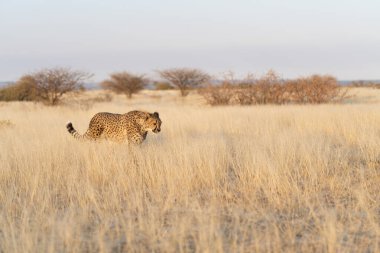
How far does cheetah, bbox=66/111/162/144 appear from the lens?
6.16m

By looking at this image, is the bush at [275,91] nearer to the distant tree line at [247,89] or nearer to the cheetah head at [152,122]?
the distant tree line at [247,89]

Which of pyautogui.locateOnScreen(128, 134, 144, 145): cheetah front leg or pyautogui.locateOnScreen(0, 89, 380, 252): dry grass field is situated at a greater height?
pyautogui.locateOnScreen(128, 134, 144, 145): cheetah front leg

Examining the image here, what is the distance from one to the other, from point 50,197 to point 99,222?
813 millimetres

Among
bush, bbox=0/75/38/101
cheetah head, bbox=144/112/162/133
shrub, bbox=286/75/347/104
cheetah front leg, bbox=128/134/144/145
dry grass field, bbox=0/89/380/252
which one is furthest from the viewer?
bush, bbox=0/75/38/101

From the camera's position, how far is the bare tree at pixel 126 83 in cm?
3709

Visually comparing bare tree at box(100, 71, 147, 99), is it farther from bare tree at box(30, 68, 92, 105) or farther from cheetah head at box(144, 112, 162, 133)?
cheetah head at box(144, 112, 162, 133)

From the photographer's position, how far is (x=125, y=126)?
6379mm

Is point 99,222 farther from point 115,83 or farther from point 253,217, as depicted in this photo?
point 115,83

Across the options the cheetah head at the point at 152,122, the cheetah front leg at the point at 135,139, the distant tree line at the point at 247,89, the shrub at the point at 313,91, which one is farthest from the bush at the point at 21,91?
the cheetah head at the point at 152,122

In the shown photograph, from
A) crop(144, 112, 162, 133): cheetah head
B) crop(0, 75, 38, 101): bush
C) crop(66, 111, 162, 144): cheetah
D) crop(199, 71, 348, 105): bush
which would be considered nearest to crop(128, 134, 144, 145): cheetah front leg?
crop(66, 111, 162, 144): cheetah

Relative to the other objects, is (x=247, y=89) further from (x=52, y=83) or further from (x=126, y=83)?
(x=126, y=83)

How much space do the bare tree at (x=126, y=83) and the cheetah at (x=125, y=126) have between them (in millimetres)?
29775

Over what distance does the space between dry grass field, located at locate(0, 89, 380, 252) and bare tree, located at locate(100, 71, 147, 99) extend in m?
30.4

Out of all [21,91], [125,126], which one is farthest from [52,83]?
[125,126]
